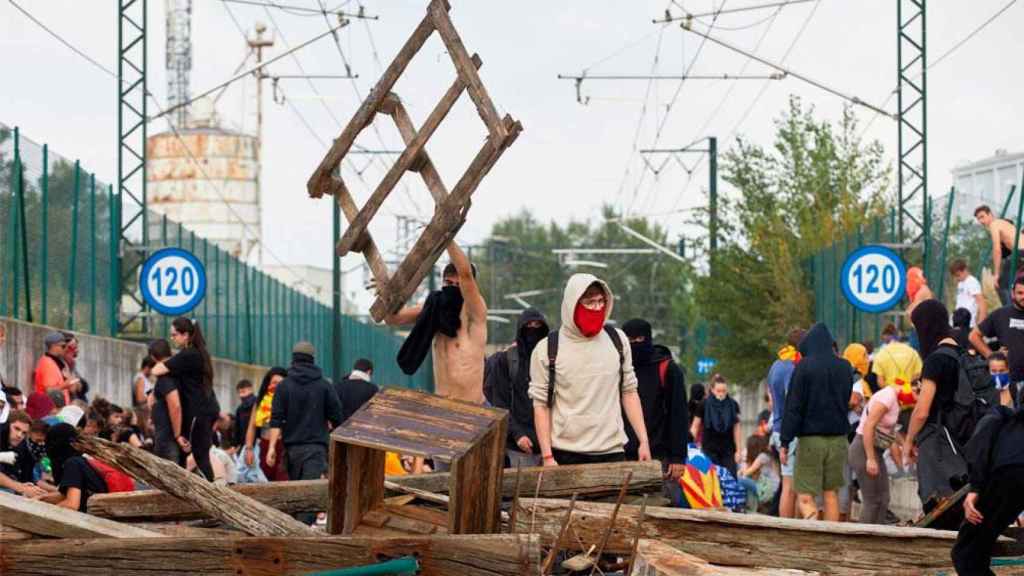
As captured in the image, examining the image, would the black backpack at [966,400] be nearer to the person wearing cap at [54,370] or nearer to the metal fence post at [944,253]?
the person wearing cap at [54,370]

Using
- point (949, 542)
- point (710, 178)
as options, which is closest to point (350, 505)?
point (949, 542)

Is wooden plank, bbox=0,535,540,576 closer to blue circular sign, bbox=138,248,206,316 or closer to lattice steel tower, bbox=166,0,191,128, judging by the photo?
blue circular sign, bbox=138,248,206,316

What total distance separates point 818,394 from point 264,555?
30.4 feet

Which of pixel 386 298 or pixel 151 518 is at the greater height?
pixel 386 298

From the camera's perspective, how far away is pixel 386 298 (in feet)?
42.9

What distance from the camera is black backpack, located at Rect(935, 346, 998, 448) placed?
1416 centimetres

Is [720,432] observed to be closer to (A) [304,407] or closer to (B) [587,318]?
(A) [304,407]

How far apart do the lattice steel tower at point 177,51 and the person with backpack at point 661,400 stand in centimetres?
10161

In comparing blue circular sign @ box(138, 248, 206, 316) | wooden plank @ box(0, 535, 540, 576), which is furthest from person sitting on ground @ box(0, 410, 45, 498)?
blue circular sign @ box(138, 248, 206, 316)

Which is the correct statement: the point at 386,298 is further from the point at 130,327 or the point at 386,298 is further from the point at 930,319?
the point at 130,327

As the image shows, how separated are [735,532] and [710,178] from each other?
46.0 meters

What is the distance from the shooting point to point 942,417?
14.3m

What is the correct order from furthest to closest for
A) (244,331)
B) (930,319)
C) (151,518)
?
1. (244,331)
2. (930,319)
3. (151,518)

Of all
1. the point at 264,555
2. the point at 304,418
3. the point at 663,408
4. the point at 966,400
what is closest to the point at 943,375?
the point at 966,400
